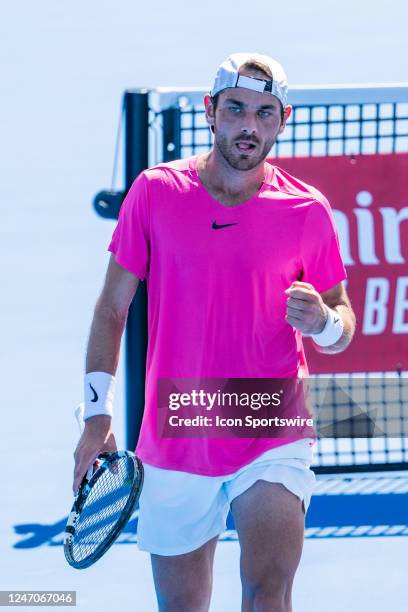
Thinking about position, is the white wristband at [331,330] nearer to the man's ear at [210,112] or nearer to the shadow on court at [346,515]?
the man's ear at [210,112]

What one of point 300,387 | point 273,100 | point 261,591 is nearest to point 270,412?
point 300,387

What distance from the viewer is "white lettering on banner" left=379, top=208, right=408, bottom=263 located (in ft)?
22.5

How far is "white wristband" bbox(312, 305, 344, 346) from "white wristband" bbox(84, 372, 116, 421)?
64cm

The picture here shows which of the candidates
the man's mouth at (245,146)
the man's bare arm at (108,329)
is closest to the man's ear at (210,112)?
the man's mouth at (245,146)

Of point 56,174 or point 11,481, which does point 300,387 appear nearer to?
point 11,481

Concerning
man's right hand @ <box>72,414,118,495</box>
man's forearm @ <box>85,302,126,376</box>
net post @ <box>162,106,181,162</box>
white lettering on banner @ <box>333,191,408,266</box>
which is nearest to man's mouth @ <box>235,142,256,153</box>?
man's forearm @ <box>85,302,126,376</box>

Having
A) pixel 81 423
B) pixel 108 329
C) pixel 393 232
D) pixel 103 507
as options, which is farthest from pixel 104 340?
pixel 393 232

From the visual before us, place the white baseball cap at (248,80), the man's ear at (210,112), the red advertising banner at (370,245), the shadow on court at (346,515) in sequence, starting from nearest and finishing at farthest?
the white baseball cap at (248,80) < the man's ear at (210,112) < the shadow on court at (346,515) < the red advertising banner at (370,245)

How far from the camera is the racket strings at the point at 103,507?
4.34 metres

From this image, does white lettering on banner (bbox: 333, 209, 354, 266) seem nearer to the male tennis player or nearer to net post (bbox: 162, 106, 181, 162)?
net post (bbox: 162, 106, 181, 162)

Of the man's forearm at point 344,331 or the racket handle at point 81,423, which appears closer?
the racket handle at point 81,423

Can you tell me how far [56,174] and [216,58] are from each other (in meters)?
2.66

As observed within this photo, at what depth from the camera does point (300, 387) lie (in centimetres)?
471

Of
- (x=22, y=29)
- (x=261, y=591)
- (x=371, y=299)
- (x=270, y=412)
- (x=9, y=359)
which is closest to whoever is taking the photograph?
(x=261, y=591)
